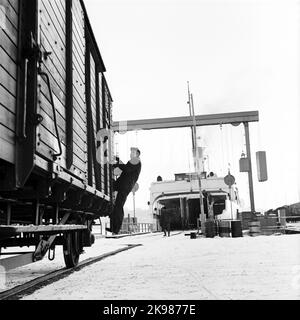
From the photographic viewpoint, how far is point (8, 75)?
3736 millimetres

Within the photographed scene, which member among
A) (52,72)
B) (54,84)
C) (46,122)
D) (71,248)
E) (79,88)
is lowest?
(71,248)

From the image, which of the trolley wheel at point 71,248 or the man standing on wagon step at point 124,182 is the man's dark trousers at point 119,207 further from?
the trolley wheel at point 71,248

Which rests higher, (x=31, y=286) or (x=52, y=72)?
(x=52, y=72)

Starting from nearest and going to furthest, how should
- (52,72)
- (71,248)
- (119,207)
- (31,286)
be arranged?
1. (52,72)
2. (31,286)
3. (71,248)
4. (119,207)

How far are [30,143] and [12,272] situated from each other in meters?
5.23

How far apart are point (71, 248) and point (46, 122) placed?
4.03m

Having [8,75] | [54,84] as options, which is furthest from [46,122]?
[8,75]

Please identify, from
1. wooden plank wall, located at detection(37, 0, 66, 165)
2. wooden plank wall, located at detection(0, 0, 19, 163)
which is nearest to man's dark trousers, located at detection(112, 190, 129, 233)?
wooden plank wall, located at detection(37, 0, 66, 165)

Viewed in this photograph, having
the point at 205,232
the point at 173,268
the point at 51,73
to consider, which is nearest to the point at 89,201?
the point at 173,268

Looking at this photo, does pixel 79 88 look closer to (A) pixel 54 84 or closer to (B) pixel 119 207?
(A) pixel 54 84

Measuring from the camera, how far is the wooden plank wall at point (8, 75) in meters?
3.59

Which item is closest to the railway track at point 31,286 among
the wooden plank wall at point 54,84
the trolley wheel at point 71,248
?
the trolley wheel at point 71,248
